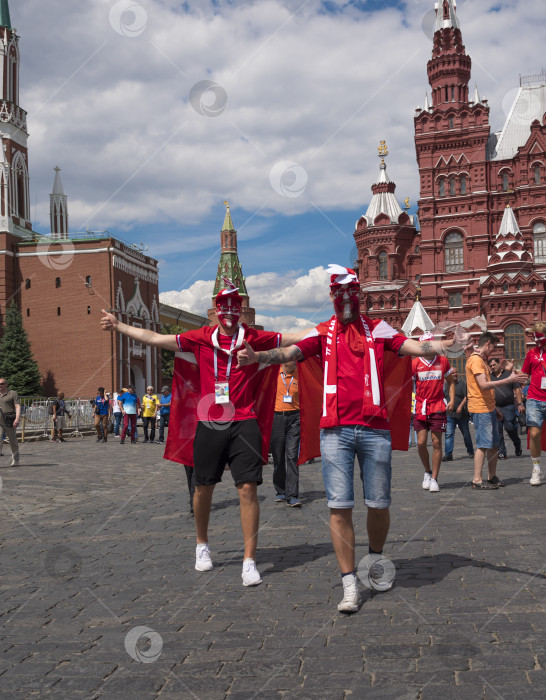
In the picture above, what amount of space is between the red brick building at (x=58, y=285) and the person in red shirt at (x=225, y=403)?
Answer: 49.9 metres

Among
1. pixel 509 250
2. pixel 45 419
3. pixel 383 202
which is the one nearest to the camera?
pixel 45 419

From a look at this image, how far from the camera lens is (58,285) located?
183 feet

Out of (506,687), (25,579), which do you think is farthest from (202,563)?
(506,687)

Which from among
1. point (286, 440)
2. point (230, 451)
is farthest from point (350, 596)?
point (286, 440)

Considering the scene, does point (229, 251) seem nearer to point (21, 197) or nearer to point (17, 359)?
point (21, 197)

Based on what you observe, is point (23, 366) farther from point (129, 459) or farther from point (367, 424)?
point (367, 424)

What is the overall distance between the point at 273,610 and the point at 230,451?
4.19 ft

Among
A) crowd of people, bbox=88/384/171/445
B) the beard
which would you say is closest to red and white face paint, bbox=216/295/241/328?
the beard

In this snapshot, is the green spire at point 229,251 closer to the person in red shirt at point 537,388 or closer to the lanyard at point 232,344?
the person in red shirt at point 537,388

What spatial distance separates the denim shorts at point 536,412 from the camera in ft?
29.8

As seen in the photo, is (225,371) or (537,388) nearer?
(225,371)

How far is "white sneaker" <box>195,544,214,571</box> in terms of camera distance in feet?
17.1

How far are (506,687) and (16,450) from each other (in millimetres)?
13491

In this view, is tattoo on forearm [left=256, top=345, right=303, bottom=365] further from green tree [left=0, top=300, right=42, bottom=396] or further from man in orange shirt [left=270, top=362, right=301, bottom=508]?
green tree [left=0, top=300, right=42, bottom=396]
